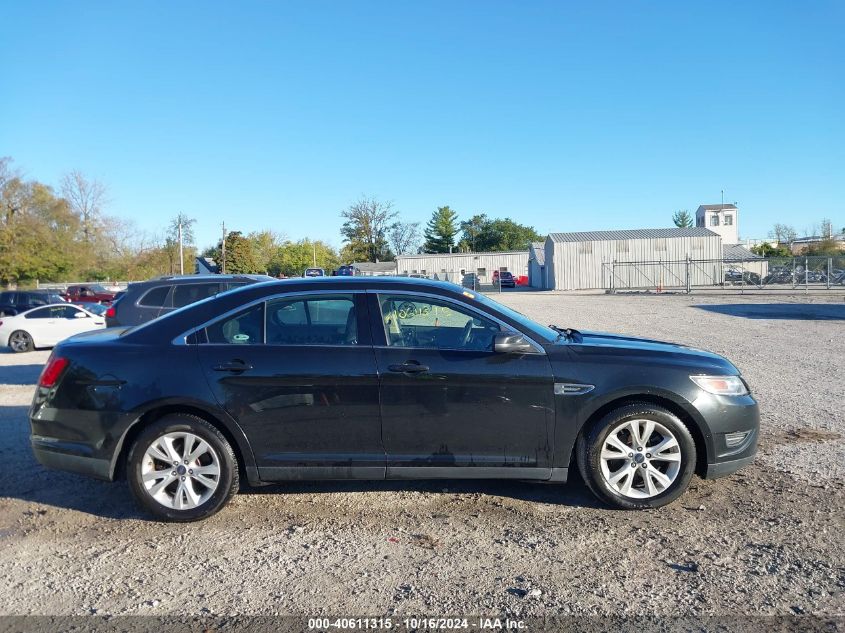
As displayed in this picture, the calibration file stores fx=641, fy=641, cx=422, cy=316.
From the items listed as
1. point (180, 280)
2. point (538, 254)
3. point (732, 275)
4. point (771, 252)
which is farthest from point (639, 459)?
point (771, 252)

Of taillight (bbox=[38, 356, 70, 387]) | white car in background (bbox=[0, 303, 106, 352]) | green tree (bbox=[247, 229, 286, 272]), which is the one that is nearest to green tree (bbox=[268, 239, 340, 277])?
green tree (bbox=[247, 229, 286, 272])

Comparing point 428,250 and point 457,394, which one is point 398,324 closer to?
point 457,394

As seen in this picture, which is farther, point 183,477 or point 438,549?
point 183,477

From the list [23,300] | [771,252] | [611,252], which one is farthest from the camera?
[771,252]

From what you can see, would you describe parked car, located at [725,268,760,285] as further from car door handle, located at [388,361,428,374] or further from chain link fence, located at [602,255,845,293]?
car door handle, located at [388,361,428,374]

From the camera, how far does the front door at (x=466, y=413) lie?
441 cm

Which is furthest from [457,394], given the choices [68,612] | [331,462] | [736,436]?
[68,612]

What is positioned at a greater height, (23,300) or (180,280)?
(180,280)

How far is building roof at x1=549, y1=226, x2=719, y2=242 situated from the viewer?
56406mm

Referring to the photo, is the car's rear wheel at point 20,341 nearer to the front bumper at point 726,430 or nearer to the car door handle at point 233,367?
the car door handle at point 233,367

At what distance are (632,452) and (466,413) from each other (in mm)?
1199

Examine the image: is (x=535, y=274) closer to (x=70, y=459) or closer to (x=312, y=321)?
(x=312, y=321)

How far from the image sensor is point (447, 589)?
3480 millimetres

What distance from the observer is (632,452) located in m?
4.48
